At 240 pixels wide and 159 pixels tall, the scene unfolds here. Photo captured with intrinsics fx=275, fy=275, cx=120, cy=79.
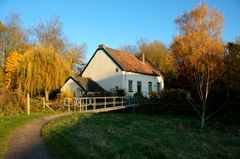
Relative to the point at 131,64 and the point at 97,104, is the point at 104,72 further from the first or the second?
the point at 97,104

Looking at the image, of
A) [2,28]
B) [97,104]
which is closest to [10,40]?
[2,28]

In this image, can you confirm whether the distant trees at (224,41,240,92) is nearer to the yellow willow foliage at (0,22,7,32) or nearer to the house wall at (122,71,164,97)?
the house wall at (122,71,164,97)

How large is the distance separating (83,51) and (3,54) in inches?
535

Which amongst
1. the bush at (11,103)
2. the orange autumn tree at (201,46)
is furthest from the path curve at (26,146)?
the orange autumn tree at (201,46)

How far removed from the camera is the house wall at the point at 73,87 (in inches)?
1214

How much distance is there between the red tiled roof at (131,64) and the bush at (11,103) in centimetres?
1455

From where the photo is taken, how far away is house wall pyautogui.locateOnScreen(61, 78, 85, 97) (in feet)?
101

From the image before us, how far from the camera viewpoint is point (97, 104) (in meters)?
24.7

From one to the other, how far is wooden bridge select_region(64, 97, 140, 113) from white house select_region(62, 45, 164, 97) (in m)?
2.46

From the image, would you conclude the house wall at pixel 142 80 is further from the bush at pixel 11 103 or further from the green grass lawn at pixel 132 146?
the green grass lawn at pixel 132 146

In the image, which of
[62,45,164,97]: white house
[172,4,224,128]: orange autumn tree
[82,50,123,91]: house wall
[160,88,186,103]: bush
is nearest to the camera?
[172,4,224,128]: orange autumn tree

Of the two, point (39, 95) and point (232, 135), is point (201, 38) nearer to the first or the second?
point (232, 135)

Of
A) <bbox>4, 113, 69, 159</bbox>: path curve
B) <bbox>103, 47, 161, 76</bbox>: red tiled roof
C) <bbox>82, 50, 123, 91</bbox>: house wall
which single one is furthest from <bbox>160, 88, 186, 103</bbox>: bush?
<bbox>4, 113, 69, 159</bbox>: path curve

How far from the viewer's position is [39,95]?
2966cm
